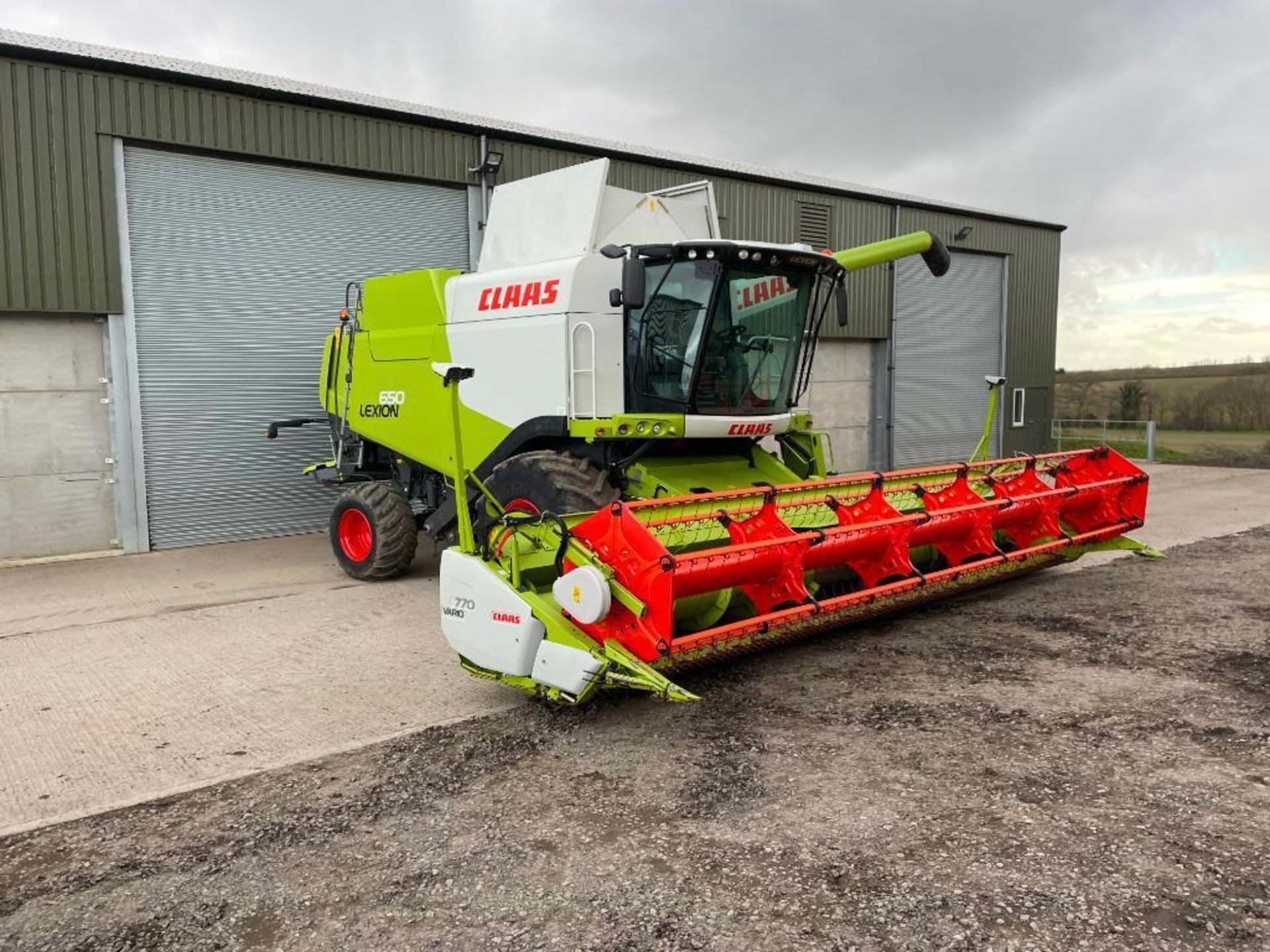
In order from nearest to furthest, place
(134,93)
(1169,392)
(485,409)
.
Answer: (485,409)
(134,93)
(1169,392)

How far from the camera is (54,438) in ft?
31.0

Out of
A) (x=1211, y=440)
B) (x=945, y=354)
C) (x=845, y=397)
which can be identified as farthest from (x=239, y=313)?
(x=1211, y=440)

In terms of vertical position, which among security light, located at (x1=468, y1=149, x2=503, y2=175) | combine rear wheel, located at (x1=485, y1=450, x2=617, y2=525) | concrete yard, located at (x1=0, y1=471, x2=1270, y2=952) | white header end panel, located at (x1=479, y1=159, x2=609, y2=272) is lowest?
concrete yard, located at (x1=0, y1=471, x2=1270, y2=952)

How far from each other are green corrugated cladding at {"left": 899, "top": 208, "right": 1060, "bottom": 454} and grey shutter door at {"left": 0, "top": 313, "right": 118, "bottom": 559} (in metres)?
15.4

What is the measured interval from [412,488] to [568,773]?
204 inches

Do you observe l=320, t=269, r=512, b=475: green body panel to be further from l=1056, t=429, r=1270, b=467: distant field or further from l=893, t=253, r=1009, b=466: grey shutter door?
l=1056, t=429, r=1270, b=467: distant field

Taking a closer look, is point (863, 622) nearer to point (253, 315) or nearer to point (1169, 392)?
point (253, 315)

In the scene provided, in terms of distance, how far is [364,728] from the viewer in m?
4.61

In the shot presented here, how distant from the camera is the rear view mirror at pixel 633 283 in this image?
588cm

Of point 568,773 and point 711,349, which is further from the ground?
point 711,349

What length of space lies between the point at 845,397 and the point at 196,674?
13238mm

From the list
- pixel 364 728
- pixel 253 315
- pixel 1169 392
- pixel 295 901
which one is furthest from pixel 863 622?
pixel 1169 392

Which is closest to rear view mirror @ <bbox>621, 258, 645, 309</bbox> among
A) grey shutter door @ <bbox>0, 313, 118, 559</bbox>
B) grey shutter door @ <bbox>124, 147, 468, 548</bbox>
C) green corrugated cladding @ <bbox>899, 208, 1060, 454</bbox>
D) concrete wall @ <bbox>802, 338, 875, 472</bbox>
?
grey shutter door @ <bbox>124, 147, 468, 548</bbox>

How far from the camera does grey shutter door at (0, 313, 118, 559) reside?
9.27 meters
